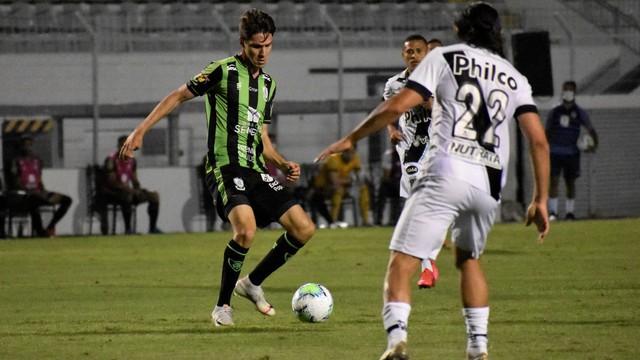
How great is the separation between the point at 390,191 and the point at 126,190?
5.07 m

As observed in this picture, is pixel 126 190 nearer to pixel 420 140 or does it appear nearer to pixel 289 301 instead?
pixel 420 140

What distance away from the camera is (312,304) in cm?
1034

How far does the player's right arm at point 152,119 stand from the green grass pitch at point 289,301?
1.34m

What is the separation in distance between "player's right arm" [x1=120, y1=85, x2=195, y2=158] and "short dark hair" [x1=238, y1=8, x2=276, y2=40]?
0.65 m

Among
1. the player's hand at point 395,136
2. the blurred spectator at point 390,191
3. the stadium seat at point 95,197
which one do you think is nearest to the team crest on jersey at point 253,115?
the player's hand at point 395,136

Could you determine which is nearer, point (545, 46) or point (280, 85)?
point (545, 46)

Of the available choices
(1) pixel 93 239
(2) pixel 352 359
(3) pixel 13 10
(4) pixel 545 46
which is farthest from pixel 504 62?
(3) pixel 13 10

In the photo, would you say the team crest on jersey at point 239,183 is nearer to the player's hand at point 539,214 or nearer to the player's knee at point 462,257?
the player's knee at point 462,257

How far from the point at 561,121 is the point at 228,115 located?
16.0 m

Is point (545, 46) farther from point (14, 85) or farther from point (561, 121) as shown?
point (14, 85)

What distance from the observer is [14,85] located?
24297mm

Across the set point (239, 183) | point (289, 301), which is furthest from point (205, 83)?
point (289, 301)

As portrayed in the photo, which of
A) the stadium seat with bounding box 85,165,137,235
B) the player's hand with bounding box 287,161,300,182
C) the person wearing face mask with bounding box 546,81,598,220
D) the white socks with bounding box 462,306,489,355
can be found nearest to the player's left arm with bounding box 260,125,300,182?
the player's hand with bounding box 287,161,300,182

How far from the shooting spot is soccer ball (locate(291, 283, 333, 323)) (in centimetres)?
1034
